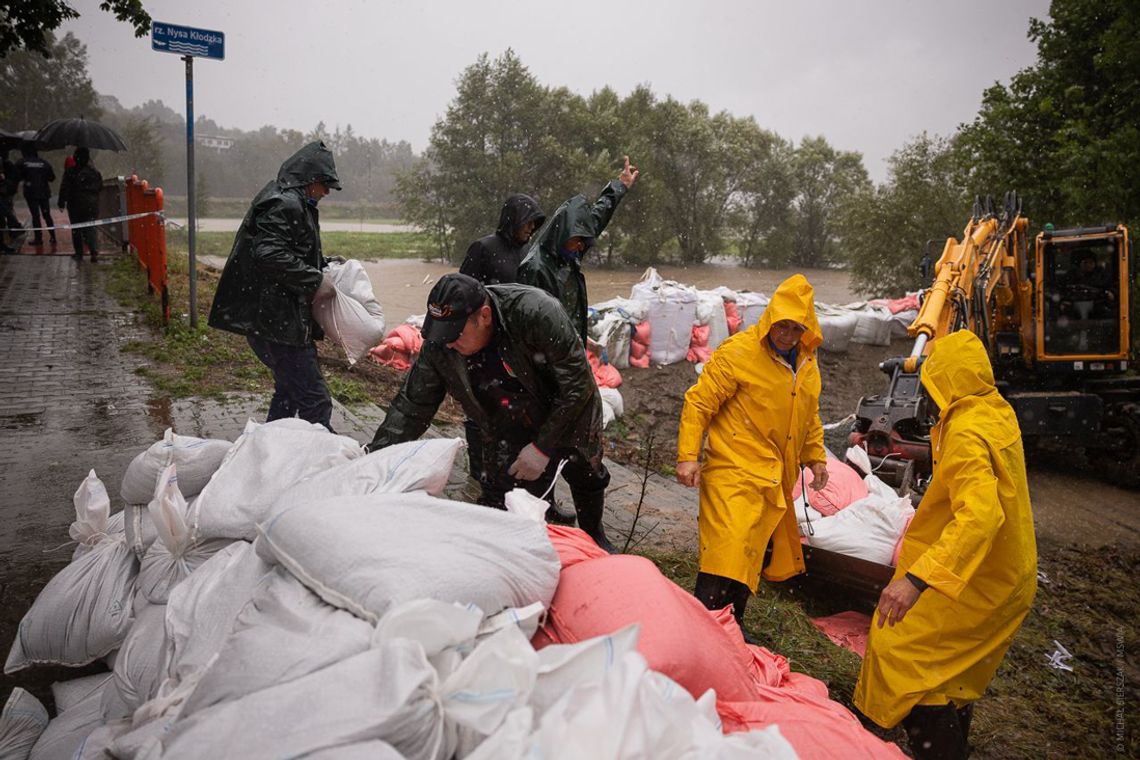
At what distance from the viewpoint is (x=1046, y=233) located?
7398mm

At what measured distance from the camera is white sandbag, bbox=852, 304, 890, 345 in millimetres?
12070

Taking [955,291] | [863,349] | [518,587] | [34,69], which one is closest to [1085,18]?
[863,349]

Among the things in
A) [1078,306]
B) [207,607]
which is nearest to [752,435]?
[207,607]

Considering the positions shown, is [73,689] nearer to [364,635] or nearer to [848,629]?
[364,635]

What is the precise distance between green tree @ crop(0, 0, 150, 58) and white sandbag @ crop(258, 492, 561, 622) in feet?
18.7

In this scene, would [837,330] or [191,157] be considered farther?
[837,330]

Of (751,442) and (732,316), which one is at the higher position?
(732,316)

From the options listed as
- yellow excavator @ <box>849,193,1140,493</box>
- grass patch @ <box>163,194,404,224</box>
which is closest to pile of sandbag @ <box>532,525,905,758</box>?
yellow excavator @ <box>849,193,1140,493</box>

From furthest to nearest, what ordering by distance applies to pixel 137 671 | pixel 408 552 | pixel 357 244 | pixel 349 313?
1. pixel 357 244
2. pixel 349 313
3. pixel 137 671
4. pixel 408 552

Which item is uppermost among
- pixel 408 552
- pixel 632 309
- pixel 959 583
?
pixel 632 309

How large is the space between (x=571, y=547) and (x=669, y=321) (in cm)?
772

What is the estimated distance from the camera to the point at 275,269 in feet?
13.1

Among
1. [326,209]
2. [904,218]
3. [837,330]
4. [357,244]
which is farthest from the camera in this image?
[326,209]

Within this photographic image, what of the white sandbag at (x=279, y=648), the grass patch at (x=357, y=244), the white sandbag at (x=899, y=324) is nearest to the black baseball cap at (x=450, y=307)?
the white sandbag at (x=279, y=648)
